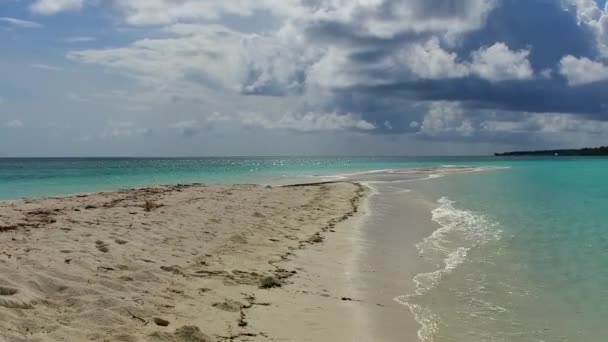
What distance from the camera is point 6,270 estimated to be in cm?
748

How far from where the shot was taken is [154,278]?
8266 millimetres

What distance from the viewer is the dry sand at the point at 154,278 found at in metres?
6.09

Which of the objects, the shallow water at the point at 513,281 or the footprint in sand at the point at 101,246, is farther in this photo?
the footprint in sand at the point at 101,246

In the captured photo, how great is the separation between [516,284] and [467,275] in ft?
3.16

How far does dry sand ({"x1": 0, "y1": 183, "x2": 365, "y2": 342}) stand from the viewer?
609 cm

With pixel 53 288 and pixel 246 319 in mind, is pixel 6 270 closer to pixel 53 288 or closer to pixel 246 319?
pixel 53 288

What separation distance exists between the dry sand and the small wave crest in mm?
1114

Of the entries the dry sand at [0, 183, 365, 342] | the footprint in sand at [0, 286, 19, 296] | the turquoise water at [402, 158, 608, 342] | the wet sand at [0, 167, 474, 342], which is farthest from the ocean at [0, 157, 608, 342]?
the footprint in sand at [0, 286, 19, 296]

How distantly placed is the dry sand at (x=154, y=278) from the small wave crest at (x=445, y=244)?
1.11m

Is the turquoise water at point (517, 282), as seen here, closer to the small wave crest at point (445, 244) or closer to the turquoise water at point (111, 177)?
the small wave crest at point (445, 244)

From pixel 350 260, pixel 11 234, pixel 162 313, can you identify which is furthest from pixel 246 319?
pixel 11 234

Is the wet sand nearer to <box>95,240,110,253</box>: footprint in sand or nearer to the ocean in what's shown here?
<box>95,240,110,253</box>: footprint in sand

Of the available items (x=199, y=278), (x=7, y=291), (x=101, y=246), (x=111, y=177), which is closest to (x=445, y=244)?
(x=199, y=278)

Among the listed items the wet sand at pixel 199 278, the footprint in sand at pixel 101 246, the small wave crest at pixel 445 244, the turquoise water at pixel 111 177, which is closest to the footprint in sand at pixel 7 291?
the wet sand at pixel 199 278
